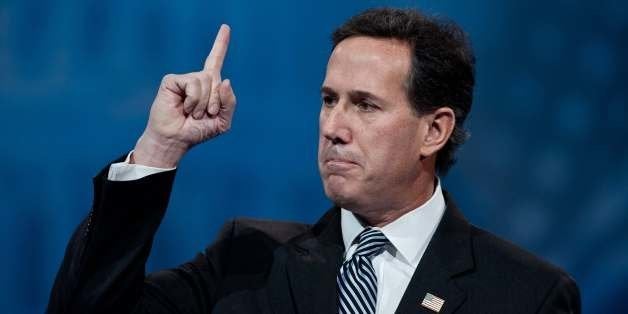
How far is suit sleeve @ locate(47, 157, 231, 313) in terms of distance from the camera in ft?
6.53

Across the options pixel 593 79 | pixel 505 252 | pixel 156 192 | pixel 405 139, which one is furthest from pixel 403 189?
pixel 593 79

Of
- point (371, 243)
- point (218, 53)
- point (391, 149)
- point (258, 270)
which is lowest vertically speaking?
point (258, 270)

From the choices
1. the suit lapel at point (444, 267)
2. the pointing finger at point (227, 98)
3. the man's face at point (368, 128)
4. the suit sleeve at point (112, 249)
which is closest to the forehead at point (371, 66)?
the man's face at point (368, 128)

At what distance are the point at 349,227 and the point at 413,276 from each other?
21 cm

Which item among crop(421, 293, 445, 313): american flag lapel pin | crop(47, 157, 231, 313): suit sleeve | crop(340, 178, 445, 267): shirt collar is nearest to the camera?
crop(47, 157, 231, 313): suit sleeve

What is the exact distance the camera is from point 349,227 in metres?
2.28

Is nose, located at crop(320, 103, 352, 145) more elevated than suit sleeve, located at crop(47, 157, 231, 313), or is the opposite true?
nose, located at crop(320, 103, 352, 145)

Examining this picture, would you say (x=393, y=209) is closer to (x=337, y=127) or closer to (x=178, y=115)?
(x=337, y=127)

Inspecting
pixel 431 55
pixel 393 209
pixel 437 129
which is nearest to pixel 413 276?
pixel 393 209

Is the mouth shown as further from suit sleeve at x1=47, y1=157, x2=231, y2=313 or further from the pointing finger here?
suit sleeve at x1=47, y1=157, x2=231, y2=313

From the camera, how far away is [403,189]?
2.26 m

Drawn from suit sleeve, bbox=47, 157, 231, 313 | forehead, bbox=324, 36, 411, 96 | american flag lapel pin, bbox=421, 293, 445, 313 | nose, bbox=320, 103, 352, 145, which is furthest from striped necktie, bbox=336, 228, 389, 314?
suit sleeve, bbox=47, 157, 231, 313

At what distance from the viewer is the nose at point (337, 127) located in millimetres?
2158

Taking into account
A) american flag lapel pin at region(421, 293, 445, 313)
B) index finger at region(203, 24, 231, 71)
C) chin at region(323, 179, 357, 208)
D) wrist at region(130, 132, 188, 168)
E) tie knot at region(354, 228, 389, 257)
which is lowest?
american flag lapel pin at region(421, 293, 445, 313)
